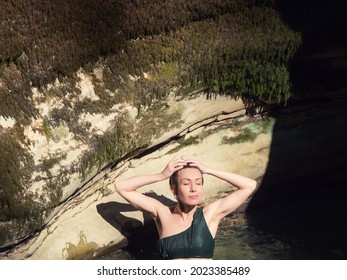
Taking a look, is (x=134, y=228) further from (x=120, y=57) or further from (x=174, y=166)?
(x=120, y=57)

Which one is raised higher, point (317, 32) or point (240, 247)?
point (317, 32)

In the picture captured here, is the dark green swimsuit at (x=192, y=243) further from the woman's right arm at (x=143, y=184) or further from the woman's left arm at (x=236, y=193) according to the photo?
the woman's right arm at (x=143, y=184)

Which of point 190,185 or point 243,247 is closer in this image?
point 190,185

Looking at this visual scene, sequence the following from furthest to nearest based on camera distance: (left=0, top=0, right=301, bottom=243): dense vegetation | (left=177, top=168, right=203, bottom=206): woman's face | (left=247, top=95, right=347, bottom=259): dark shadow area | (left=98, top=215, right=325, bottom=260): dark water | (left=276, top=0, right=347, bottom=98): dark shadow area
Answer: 1. (left=247, top=95, right=347, bottom=259): dark shadow area
2. (left=98, top=215, right=325, bottom=260): dark water
3. (left=276, top=0, right=347, bottom=98): dark shadow area
4. (left=177, top=168, right=203, bottom=206): woman's face
5. (left=0, top=0, right=301, bottom=243): dense vegetation

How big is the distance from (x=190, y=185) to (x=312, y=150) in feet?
5.38

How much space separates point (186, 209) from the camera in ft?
12.6

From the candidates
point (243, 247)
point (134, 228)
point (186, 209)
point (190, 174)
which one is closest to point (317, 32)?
point (190, 174)

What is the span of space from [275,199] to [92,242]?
5.69 ft

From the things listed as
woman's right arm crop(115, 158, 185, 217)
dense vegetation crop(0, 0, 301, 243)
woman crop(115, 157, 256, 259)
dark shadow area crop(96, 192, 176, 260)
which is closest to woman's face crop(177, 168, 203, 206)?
woman crop(115, 157, 256, 259)

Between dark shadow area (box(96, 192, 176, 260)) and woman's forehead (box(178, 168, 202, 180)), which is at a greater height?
woman's forehead (box(178, 168, 202, 180))

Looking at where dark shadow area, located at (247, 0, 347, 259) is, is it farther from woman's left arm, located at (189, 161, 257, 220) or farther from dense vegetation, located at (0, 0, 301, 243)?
woman's left arm, located at (189, 161, 257, 220)

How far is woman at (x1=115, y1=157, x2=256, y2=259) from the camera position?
377 cm

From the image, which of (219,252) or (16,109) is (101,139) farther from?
(219,252)
